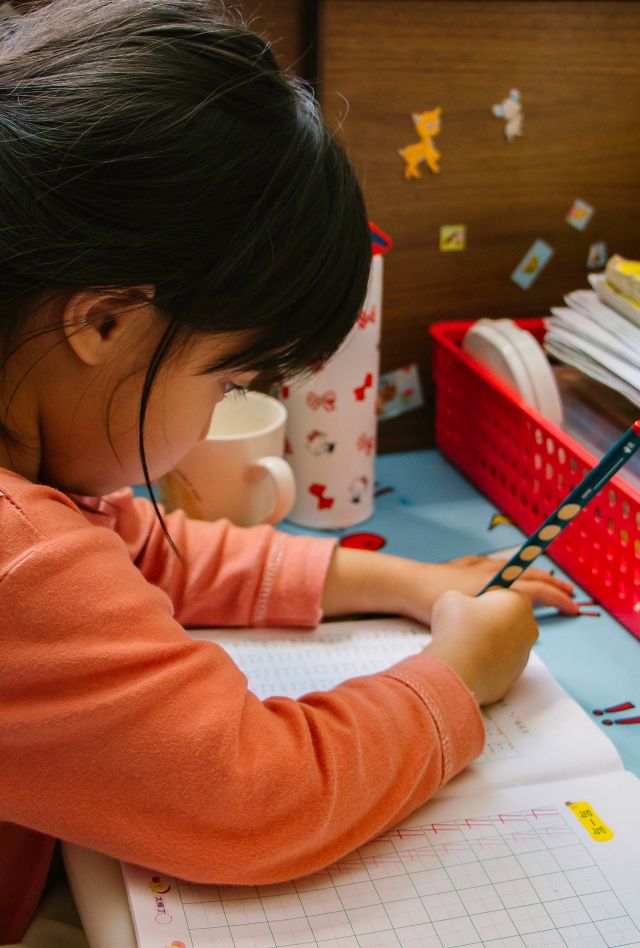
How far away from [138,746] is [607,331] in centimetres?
54

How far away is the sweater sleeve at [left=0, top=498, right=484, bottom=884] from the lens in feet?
1.64

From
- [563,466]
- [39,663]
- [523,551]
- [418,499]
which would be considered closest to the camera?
[39,663]

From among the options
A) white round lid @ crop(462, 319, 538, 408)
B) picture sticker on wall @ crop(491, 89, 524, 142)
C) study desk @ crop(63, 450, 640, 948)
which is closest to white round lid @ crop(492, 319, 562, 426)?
white round lid @ crop(462, 319, 538, 408)

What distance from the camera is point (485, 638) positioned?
26.7 inches

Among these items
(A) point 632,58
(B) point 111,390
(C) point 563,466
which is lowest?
(C) point 563,466

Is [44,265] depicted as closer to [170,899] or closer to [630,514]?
[170,899]

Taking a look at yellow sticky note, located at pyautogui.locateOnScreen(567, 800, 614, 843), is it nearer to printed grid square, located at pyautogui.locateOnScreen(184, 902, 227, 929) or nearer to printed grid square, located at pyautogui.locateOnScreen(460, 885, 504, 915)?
printed grid square, located at pyautogui.locateOnScreen(460, 885, 504, 915)

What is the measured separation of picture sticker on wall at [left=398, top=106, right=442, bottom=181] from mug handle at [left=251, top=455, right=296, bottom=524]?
0.33 m

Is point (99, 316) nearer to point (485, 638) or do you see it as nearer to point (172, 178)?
point (172, 178)

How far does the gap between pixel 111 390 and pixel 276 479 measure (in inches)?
11.6

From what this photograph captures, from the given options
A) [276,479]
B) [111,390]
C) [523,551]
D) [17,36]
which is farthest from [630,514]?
[17,36]

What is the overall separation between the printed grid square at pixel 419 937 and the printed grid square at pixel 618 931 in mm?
85

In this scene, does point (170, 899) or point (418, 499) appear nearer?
point (170, 899)

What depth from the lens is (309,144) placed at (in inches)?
22.0
